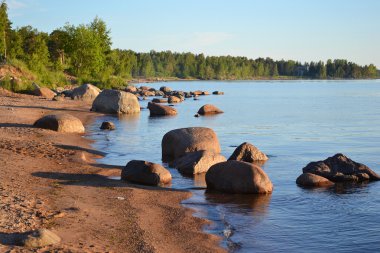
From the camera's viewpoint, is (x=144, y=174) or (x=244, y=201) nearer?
(x=244, y=201)

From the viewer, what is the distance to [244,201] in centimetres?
1548

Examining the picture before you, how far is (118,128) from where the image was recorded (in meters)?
35.1

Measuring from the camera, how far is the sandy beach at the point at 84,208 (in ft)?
34.7

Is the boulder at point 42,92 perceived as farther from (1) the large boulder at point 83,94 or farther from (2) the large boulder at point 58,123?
(2) the large boulder at point 58,123

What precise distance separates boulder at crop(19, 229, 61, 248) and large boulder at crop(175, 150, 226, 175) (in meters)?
9.87

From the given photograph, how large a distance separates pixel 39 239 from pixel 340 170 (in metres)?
12.8

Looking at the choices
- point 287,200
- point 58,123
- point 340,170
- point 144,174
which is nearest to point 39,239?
point 144,174

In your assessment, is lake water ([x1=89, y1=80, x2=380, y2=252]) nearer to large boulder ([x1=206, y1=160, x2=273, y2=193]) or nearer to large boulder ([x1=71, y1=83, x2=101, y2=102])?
large boulder ([x1=206, y1=160, x2=273, y2=193])

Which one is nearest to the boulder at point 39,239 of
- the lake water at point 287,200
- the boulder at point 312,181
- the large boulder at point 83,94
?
the lake water at point 287,200

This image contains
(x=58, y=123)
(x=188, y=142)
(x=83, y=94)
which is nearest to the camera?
(x=188, y=142)

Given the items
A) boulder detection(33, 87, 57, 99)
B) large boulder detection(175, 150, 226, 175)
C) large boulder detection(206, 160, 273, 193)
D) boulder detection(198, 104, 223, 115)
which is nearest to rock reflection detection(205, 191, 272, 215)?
large boulder detection(206, 160, 273, 193)

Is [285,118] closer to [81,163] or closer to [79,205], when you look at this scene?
[81,163]

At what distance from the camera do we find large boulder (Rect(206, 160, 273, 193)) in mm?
16375

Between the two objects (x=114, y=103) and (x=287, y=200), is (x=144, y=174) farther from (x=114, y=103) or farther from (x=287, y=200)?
(x=114, y=103)
